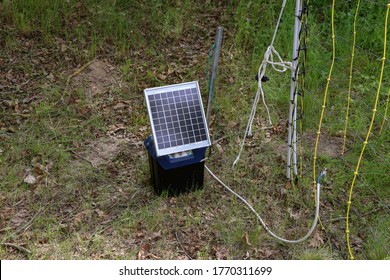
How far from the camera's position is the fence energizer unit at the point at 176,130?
321 cm

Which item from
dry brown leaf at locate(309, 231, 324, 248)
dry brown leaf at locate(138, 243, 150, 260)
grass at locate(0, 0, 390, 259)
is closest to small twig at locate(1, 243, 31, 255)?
grass at locate(0, 0, 390, 259)

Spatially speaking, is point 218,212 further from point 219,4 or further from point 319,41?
point 219,4

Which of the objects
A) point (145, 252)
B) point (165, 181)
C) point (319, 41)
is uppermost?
point (319, 41)

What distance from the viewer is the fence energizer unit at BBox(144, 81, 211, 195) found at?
3.21 metres

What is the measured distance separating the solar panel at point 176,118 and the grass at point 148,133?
0.59 meters

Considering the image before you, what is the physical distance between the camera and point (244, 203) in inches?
143

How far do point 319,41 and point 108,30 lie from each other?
2416mm

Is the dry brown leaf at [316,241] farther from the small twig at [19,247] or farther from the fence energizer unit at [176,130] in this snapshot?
the small twig at [19,247]

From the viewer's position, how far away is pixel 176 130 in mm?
3264

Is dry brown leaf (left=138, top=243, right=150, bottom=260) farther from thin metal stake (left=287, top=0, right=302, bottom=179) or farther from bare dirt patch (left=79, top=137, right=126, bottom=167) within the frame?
thin metal stake (left=287, top=0, right=302, bottom=179)

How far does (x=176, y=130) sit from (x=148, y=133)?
1.04 meters

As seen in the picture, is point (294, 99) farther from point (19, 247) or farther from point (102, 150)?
point (19, 247)
